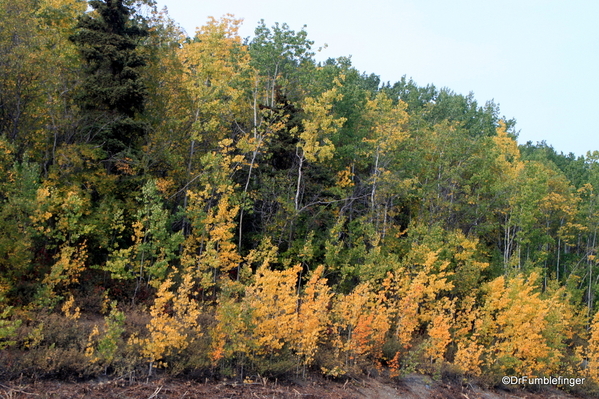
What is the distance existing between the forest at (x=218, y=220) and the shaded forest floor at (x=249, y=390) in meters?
0.38

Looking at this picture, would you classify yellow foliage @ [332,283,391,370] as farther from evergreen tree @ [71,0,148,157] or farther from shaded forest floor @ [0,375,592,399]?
evergreen tree @ [71,0,148,157]

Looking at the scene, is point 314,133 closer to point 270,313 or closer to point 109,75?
point 109,75

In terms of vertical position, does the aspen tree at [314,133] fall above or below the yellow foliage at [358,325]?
above

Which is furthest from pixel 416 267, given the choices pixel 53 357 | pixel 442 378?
pixel 53 357

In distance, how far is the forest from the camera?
12555 mm

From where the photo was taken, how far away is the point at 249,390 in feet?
39.3

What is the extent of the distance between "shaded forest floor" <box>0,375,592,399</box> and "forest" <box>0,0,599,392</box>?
38cm

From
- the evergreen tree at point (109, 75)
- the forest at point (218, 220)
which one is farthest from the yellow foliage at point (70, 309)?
the evergreen tree at point (109, 75)

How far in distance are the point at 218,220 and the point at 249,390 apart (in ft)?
21.0

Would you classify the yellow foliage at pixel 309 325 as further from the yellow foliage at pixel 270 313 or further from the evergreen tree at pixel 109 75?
the evergreen tree at pixel 109 75

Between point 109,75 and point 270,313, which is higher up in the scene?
point 109,75

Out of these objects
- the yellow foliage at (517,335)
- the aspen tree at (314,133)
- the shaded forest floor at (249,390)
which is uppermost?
the aspen tree at (314,133)

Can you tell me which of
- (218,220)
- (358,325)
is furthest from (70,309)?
(358,325)

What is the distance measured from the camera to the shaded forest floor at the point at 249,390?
10.3m
